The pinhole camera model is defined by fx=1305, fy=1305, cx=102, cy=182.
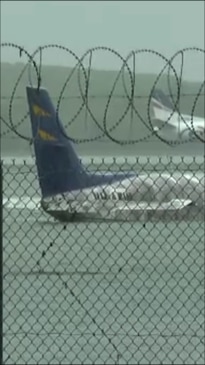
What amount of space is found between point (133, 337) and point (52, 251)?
10.8 meters

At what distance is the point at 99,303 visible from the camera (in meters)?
15.0

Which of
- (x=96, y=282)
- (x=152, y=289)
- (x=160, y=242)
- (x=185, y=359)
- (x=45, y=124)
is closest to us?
(x=185, y=359)

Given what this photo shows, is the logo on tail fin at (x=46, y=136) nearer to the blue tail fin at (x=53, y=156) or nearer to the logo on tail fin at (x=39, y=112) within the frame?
the blue tail fin at (x=53, y=156)

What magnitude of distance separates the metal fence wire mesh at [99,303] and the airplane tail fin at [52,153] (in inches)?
330

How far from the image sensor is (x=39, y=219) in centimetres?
2562

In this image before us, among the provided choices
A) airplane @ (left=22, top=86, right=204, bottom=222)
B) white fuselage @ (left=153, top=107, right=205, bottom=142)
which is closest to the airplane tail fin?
airplane @ (left=22, top=86, right=204, bottom=222)

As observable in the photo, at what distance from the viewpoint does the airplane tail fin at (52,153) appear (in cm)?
3344

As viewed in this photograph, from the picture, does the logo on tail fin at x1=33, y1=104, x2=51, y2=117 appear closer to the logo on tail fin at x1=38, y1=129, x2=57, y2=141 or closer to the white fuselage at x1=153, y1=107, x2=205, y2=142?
the logo on tail fin at x1=38, y1=129, x2=57, y2=141

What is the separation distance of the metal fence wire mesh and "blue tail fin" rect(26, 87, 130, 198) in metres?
8.33

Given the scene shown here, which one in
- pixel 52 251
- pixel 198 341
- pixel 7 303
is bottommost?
pixel 52 251

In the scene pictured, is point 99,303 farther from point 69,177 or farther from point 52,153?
point 52,153

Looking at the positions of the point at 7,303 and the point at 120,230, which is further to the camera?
the point at 120,230

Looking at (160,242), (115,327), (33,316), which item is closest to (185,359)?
(115,327)

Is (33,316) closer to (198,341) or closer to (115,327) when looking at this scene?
(115,327)
